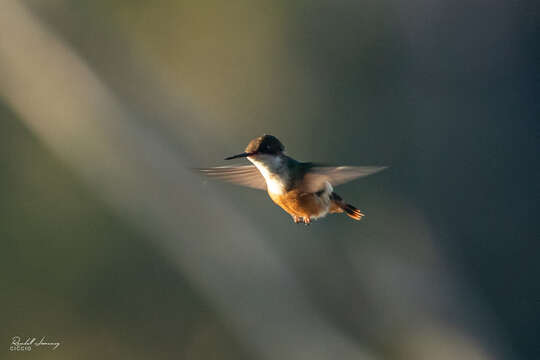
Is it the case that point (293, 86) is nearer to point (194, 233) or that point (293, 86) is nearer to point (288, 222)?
point (288, 222)

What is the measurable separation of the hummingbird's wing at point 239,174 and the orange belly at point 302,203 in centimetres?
6

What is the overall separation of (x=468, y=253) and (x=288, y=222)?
0.99m

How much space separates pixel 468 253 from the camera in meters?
2.89

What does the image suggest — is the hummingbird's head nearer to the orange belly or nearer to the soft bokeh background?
the orange belly

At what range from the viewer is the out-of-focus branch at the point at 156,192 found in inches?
119

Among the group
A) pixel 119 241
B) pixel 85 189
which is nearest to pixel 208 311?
pixel 119 241

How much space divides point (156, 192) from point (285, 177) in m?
2.25

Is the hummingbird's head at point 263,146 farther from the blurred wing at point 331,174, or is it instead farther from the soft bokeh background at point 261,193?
the soft bokeh background at point 261,193

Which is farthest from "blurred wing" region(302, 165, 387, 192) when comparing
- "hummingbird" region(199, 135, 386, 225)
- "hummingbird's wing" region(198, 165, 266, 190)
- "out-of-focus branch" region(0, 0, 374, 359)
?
"out-of-focus branch" region(0, 0, 374, 359)

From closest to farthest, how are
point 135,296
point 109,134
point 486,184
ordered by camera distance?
point 486,184 → point 135,296 → point 109,134

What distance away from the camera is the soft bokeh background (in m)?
2.88

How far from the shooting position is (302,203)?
1105 millimetres

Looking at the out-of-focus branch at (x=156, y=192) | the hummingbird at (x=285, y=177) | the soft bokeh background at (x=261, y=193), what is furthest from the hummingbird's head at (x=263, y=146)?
the out-of-focus branch at (x=156, y=192)

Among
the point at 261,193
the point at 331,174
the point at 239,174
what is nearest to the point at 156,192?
the point at 261,193
